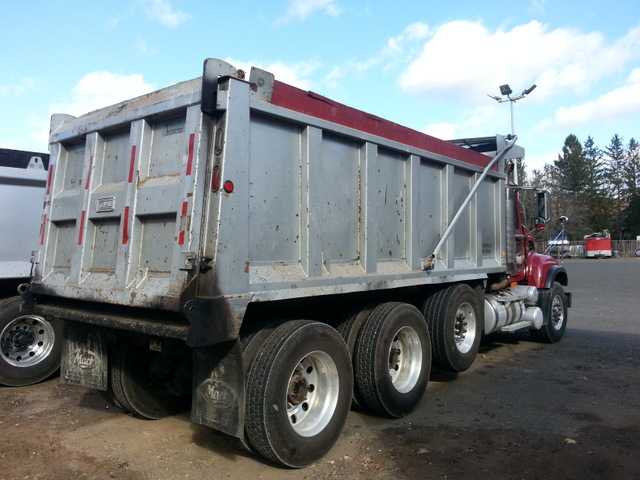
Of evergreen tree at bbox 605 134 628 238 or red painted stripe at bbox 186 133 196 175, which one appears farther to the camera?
evergreen tree at bbox 605 134 628 238

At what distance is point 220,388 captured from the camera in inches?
142

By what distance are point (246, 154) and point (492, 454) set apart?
3038mm

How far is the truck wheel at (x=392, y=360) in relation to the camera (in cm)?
472

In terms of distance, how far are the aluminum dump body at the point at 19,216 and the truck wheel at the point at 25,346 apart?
0.44 meters

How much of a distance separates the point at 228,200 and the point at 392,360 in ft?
8.65

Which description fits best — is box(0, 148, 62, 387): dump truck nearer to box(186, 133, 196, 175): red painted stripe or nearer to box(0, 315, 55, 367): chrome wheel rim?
box(0, 315, 55, 367): chrome wheel rim

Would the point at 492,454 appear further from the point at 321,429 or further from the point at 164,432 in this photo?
the point at 164,432

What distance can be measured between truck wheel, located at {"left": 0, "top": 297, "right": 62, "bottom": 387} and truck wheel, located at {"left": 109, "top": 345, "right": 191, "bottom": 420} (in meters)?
1.94

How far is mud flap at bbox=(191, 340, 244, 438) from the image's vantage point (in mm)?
3512

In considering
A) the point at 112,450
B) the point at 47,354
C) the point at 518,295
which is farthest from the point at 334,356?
the point at 518,295

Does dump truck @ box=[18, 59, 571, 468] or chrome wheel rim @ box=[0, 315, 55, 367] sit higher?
dump truck @ box=[18, 59, 571, 468]

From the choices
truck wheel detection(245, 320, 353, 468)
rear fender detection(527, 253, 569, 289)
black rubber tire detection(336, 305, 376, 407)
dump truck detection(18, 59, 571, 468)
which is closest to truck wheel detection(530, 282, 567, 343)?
rear fender detection(527, 253, 569, 289)

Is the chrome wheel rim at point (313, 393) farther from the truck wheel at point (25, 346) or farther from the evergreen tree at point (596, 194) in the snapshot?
the evergreen tree at point (596, 194)

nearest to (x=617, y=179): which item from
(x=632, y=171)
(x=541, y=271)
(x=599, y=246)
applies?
(x=632, y=171)
